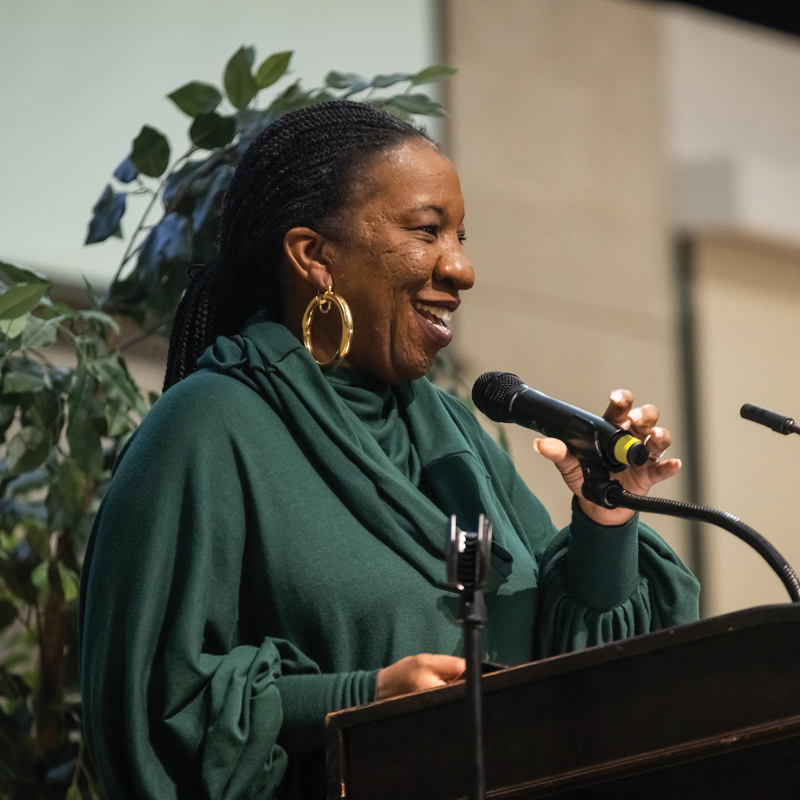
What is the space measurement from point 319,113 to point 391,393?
0.38 m

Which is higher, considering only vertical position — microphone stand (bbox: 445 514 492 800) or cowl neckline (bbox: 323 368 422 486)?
cowl neckline (bbox: 323 368 422 486)

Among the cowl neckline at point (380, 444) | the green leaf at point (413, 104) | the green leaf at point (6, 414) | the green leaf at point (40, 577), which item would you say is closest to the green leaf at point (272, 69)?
the green leaf at point (413, 104)

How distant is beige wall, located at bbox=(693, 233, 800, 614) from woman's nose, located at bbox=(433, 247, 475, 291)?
3505mm

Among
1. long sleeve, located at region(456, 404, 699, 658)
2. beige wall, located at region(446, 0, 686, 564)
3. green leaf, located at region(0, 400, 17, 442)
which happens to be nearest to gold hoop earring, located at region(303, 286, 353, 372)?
long sleeve, located at region(456, 404, 699, 658)

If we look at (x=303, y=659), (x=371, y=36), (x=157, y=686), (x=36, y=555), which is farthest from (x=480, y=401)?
(x=371, y=36)

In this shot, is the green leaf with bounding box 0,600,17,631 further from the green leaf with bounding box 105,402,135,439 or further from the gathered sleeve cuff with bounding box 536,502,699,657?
the gathered sleeve cuff with bounding box 536,502,699,657

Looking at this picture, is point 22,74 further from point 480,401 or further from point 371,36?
point 480,401

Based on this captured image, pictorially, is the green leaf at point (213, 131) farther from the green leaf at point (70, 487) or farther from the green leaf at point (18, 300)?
the green leaf at point (70, 487)

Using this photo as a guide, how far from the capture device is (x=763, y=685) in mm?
1140

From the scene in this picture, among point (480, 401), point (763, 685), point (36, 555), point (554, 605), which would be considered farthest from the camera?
point (36, 555)

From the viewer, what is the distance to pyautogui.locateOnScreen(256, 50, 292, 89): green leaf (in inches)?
98.9

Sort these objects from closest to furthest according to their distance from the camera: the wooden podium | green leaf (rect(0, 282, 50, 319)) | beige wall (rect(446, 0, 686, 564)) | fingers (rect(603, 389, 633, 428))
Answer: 1. the wooden podium
2. fingers (rect(603, 389, 633, 428))
3. green leaf (rect(0, 282, 50, 319))
4. beige wall (rect(446, 0, 686, 564))

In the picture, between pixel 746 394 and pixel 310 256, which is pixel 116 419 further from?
pixel 746 394

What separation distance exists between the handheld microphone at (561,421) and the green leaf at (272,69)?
3.57 ft
